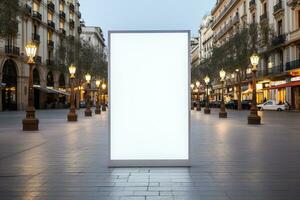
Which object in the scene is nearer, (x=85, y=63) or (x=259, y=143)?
(x=259, y=143)

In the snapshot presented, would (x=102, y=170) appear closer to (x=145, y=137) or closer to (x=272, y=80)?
(x=145, y=137)

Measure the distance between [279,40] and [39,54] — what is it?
30782mm

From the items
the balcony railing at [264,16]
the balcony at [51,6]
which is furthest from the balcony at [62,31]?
the balcony railing at [264,16]

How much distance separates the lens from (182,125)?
759 cm

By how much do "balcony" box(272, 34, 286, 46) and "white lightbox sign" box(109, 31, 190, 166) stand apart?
4088cm

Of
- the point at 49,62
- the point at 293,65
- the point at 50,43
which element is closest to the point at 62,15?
the point at 50,43

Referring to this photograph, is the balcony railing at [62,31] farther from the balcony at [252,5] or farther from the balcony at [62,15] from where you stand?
the balcony at [252,5]

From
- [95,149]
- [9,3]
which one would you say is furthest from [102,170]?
[9,3]

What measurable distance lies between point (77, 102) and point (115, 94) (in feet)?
195

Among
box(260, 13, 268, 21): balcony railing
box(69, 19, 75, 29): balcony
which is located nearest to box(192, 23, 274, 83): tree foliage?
box(260, 13, 268, 21): balcony railing

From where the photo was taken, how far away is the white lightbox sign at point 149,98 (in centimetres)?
750

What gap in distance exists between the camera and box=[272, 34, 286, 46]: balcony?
150 ft

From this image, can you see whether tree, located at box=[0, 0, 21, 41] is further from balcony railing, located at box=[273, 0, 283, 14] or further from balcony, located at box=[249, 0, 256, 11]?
balcony, located at box=[249, 0, 256, 11]

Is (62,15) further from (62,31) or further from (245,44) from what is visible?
(245,44)
